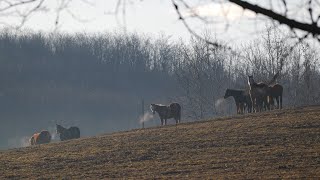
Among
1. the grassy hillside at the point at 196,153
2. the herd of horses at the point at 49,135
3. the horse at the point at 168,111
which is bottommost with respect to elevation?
the grassy hillside at the point at 196,153

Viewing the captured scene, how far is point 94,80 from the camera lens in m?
116

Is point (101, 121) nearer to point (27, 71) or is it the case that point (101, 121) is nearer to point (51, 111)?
point (51, 111)

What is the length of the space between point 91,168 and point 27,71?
92985 millimetres

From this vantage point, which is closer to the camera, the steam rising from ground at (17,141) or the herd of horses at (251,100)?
the herd of horses at (251,100)

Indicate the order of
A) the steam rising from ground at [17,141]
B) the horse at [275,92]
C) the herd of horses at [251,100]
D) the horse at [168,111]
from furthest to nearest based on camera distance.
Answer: the steam rising from ground at [17,141] < the horse at [168,111] < the horse at [275,92] < the herd of horses at [251,100]

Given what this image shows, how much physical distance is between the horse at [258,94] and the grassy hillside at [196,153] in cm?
378

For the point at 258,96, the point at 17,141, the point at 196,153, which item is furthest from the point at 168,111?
the point at 17,141

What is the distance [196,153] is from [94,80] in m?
94.4

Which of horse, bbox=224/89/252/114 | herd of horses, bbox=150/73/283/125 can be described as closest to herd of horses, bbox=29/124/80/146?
herd of horses, bbox=150/73/283/125

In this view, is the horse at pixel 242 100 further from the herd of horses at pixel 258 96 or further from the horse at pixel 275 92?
the horse at pixel 275 92

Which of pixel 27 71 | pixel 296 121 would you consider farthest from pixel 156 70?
pixel 296 121

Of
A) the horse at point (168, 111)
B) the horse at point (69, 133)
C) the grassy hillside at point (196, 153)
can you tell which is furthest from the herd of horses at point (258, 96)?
the horse at point (69, 133)

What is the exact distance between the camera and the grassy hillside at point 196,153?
764 inches

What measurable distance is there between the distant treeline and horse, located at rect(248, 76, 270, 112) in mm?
34465
